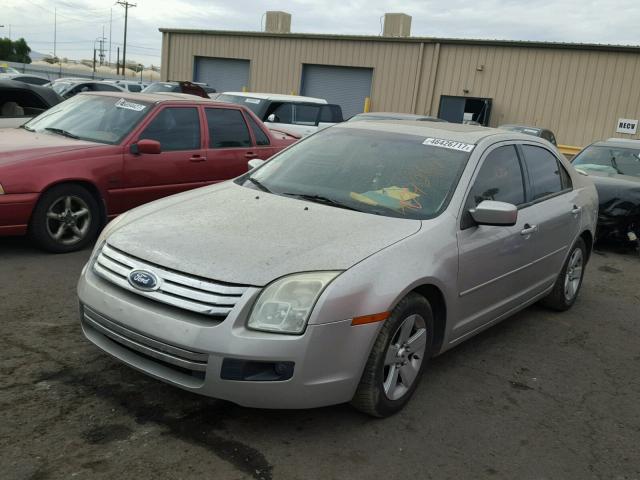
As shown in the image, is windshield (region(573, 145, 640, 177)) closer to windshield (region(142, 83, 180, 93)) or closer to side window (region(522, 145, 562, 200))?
side window (region(522, 145, 562, 200))

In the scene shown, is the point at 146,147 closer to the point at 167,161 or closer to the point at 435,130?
the point at 167,161

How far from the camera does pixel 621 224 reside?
820 centimetres

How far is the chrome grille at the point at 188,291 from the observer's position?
2785mm

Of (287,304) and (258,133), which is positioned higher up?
(258,133)

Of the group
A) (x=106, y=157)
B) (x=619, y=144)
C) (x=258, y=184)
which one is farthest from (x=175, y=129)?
(x=619, y=144)

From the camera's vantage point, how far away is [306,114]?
14.4m

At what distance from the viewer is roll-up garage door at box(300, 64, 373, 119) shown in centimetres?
2662

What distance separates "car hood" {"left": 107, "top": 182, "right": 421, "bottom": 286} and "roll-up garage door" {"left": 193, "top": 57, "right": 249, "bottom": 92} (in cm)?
2663

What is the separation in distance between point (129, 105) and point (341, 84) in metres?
21.3

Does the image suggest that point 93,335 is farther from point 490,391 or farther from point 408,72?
point 408,72

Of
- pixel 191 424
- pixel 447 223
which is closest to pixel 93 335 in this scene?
pixel 191 424

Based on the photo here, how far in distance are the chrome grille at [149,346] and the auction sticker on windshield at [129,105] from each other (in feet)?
12.9

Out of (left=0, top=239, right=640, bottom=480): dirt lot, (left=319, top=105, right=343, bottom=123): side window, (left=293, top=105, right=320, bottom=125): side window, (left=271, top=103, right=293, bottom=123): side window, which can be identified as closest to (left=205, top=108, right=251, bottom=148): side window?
(left=0, top=239, right=640, bottom=480): dirt lot

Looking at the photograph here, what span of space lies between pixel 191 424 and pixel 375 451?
0.90m
